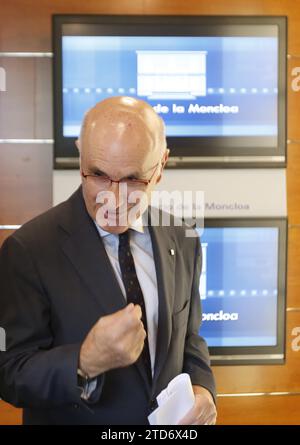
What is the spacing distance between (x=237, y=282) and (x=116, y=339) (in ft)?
5.79

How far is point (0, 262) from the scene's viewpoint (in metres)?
1.60

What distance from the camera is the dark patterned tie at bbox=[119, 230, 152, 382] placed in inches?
65.3

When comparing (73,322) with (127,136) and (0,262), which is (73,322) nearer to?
(0,262)

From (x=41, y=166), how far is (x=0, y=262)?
59.6 inches

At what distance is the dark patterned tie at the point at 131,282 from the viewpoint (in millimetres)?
1658

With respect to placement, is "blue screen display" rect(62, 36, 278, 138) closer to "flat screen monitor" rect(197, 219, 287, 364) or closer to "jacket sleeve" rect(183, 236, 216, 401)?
"flat screen monitor" rect(197, 219, 287, 364)

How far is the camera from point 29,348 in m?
1.54

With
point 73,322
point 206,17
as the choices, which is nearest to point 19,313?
point 73,322

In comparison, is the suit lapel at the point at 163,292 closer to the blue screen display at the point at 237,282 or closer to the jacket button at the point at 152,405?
the jacket button at the point at 152,405

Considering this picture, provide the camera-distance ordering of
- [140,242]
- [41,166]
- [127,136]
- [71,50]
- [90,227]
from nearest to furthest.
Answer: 1. [127,136]
2. [90,227]
3. [140,242]
4. [71,50]
5. [41,166]

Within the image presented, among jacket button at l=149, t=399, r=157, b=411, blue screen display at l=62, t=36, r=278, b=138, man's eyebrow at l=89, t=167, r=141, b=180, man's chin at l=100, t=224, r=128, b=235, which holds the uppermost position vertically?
blue screen display at l=62, t=36, r=278, b=138

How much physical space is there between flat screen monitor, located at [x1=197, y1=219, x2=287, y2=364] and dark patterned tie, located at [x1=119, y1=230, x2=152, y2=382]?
134cm

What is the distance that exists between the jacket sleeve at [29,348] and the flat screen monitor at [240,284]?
1520 millimetres

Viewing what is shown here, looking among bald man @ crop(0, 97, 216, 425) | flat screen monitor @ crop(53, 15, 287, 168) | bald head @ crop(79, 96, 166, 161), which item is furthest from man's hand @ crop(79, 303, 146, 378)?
flat screen monitor @ crop(53, 15, 287, 168)
